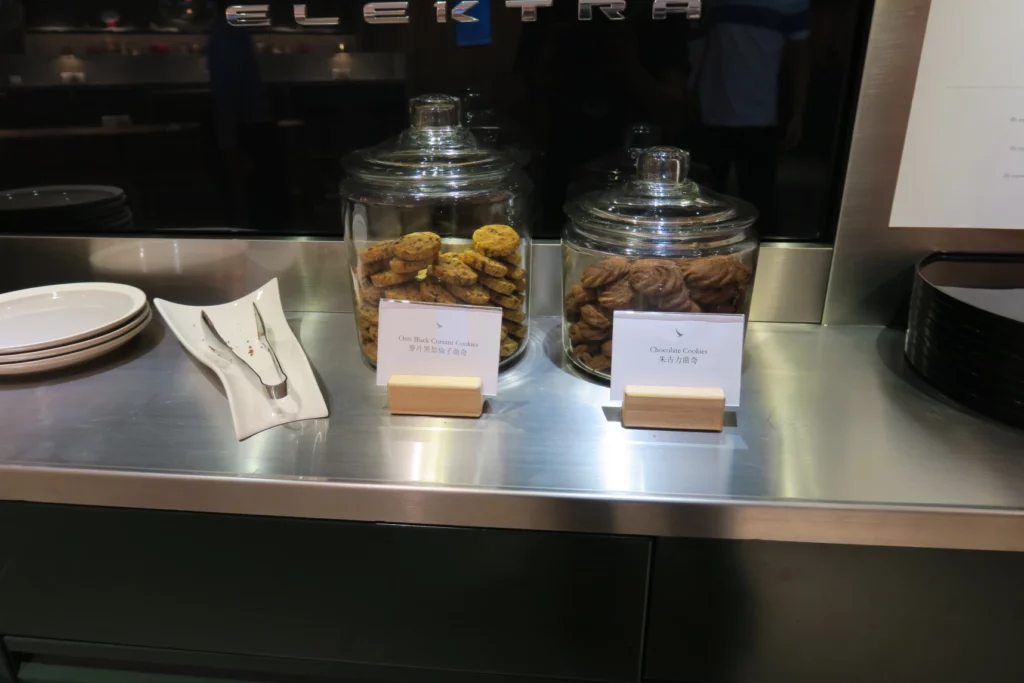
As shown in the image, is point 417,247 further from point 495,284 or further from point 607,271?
point 607,271

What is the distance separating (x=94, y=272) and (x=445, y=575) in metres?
0.71

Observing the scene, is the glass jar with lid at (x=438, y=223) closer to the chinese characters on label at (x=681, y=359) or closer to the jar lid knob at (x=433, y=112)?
the jar lid knob at (x=433, y=112)

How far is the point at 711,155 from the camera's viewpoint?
892 mm

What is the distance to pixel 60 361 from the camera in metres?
0.81

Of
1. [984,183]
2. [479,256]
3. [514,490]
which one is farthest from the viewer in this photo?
[984,183]

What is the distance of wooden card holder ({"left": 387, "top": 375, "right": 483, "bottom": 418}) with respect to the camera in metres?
0.72

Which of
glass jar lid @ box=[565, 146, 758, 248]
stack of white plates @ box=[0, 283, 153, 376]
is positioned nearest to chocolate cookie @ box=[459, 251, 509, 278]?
glass jar lid @ box=[565, 146, 758, 248]

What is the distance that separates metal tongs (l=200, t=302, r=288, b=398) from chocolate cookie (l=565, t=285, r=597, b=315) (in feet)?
1.02

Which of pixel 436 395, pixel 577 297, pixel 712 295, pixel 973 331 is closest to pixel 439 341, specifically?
pixel 436 395

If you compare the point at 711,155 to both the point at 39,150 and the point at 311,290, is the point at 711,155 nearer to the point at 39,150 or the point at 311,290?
the point at 311,290

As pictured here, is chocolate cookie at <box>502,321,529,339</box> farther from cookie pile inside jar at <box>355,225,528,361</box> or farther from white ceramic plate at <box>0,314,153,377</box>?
white ceramic plate at <box>0,314,153,377</box>

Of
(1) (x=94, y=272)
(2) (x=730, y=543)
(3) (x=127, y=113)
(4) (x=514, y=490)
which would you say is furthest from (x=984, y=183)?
(1) (x=94, y=272)

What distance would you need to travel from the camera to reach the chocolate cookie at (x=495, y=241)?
2.47 feet

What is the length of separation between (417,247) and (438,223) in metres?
0.06
